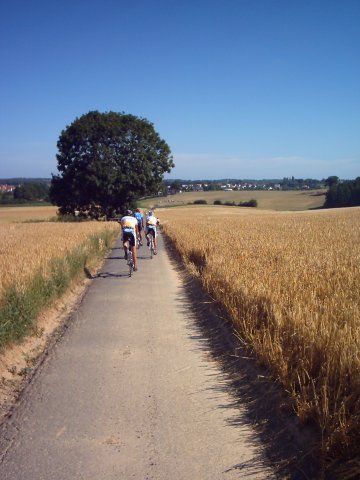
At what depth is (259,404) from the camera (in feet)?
15.3

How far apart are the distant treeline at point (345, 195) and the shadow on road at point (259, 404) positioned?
8925cm

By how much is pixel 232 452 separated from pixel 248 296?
10.7ft

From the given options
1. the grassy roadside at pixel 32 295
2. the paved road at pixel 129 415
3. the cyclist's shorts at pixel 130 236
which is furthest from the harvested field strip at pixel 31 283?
the cyclist's shorts at pixel 130 236

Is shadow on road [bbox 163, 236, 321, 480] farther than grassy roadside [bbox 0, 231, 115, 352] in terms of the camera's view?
No

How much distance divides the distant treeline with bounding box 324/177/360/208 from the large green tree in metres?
54.1

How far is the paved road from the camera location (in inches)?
148

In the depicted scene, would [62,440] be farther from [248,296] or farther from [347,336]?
[248,296]

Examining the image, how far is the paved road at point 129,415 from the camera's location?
3.76 metres

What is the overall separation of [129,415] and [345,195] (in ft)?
310

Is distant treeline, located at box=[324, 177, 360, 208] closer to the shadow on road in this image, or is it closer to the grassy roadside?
the grassy roadside

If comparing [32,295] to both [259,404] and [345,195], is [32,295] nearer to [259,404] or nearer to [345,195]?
[259,404]

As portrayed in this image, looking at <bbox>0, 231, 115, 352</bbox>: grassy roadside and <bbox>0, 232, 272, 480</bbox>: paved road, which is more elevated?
<bbox>0, 231, 115, 352</bbox>: grassy roadside

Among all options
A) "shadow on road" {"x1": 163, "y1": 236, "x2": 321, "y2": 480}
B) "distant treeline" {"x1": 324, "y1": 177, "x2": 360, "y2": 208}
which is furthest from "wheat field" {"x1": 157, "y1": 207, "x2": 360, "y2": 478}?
"distant treeline" {"x1": 324, "y1": 177, "x2": 360, "y2": 208}

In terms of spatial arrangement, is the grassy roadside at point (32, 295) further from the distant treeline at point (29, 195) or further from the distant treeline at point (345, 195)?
the distant treeline at point (29, 195)
